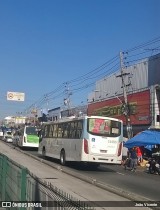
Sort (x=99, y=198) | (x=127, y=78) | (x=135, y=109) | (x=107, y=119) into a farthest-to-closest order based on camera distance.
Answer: (x=127, y=78) → (x=135, y=109) → (x=107, y=119) → (x=99, y=198)

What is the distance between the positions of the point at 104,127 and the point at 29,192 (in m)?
18.2

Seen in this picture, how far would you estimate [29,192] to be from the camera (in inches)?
276

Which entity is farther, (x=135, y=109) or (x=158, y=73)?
(x=135, y=109)

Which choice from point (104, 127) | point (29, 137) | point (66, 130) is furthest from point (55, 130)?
point (29, 137)

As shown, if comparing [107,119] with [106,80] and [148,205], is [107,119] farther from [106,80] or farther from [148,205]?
[106,80]

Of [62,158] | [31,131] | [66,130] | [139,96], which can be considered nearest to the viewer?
[66,130]

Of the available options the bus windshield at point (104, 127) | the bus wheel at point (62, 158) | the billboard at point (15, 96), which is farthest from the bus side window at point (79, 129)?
the billboard at point (15, 96)

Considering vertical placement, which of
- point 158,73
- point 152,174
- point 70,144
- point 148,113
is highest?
point 158,73

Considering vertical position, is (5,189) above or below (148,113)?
below

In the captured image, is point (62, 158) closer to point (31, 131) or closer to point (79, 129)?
point (79, 129)

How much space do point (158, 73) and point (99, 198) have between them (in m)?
34.0

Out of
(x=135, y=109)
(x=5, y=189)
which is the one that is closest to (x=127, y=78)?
(x=135, y=109)

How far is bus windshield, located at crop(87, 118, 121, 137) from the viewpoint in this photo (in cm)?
2470

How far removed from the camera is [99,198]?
→ 1332 centimetres
